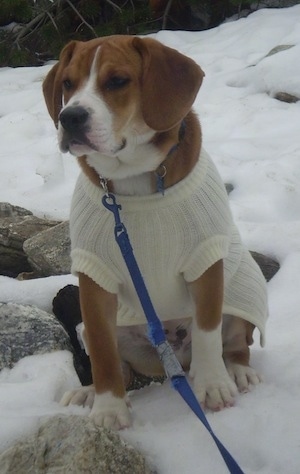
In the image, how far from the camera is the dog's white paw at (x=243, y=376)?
2.78 m

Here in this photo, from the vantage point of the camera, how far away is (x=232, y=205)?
4840 mm

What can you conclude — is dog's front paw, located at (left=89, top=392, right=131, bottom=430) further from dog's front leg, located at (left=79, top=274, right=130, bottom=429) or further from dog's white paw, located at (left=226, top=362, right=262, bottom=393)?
dog's white paw, located at (left=226, top=362, right=262, bottom=393)

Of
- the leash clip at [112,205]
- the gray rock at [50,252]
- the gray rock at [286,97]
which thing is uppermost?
the leash clip at [112,205]

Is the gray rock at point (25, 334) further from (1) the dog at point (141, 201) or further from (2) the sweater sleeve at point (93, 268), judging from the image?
(2) the sweater sleeve at point (93, 268)

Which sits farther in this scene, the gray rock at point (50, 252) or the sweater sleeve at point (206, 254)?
the gray rock at point (50, 252)

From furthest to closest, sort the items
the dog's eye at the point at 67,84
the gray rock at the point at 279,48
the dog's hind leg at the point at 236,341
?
1. the gray rock at the point at 279,48
2. the dog's hind leg at the point at 236,341
3. the dog's eye at the point at 67,84

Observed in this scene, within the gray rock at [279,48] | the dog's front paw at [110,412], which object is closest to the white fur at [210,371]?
the dog's front paw at [110,412]

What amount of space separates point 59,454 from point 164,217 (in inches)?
35.6

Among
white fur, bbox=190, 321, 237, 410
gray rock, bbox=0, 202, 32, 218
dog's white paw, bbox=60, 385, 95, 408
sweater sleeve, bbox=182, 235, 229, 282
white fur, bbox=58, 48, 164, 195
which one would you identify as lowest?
gray rock, bbox=0, 202, 32, 218

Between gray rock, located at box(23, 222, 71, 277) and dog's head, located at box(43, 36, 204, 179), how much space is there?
1.80 m

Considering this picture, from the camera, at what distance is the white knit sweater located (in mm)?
2574

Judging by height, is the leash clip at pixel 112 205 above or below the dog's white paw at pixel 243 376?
above

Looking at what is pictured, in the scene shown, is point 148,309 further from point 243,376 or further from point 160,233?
point 243,376

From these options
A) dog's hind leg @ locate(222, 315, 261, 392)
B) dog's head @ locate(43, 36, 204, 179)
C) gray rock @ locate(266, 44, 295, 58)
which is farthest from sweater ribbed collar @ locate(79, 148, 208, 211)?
gray rock @ locate(266, 44, 295, 58)
